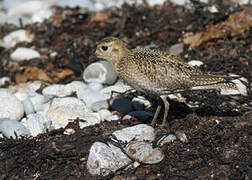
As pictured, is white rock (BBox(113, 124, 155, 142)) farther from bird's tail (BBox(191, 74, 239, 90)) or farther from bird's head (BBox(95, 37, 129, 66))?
bird's head (BBox(95, 37, 129, 66))

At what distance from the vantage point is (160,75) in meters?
5.49

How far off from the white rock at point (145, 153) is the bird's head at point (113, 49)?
1.59 metres

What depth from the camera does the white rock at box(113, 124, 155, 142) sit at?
17.1 feet

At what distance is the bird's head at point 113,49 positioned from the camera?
5.85 m

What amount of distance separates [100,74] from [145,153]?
3.23 metres

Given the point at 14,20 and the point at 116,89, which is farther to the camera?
the point at 14,20

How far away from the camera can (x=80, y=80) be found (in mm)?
7910

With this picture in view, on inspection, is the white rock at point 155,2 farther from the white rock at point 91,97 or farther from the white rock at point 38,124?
the white rock at point 38,124

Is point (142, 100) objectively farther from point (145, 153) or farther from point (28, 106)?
point (145, 153)

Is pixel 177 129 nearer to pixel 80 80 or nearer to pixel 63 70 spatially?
pixel 80 80

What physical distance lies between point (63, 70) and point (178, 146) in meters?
4.15

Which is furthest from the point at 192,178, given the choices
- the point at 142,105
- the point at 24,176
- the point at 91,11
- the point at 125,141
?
the point at 91,11

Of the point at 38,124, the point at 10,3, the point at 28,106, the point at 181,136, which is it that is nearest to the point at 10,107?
the point at 28,106

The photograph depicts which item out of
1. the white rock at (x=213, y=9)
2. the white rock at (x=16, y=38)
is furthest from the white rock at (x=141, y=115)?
the white rock at (x=16, y=38)
